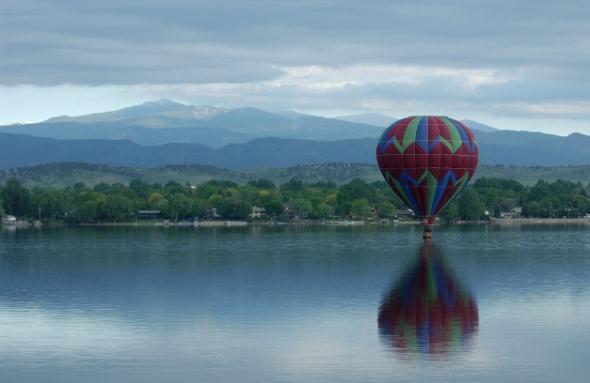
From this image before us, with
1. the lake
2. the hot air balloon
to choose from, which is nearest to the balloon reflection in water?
the lake

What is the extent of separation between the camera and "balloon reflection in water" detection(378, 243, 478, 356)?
187ft

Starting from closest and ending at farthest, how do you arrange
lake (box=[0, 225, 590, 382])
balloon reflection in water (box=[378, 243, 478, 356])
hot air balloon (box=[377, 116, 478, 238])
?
lake (box=[0, 225, 590, 382]), balloon reflection in water (box=[378, 243, 478, 356]), hot air balloon (box=[377, 116, 478, 238])

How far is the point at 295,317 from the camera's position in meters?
64.9

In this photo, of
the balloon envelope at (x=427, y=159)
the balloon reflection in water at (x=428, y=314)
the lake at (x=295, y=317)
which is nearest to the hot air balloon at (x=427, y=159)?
the balloon envelope at (x=427, y=159)

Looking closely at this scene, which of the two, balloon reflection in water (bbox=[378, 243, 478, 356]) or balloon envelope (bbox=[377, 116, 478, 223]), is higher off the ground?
balloon envelope (bbox=[377, 116, 478, 223])

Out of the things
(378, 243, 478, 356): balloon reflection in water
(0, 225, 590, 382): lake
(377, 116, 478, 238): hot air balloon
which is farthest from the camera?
(377, 116, 478, 238): hot air balloon

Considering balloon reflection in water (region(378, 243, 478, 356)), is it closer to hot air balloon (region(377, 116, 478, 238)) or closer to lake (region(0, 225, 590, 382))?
lake (region(0, 225, 590, 382))

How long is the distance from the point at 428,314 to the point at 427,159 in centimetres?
6338

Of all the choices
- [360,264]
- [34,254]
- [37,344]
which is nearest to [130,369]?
[37,344]

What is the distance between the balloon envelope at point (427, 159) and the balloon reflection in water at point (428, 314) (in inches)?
1460

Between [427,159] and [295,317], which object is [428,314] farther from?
[427,159]

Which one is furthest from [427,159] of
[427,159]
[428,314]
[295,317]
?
[295,317]

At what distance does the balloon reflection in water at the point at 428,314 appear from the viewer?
56.9m

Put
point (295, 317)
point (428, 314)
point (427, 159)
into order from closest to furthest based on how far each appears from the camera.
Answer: point (295, 317), point (428, 314), point (427, 159)
